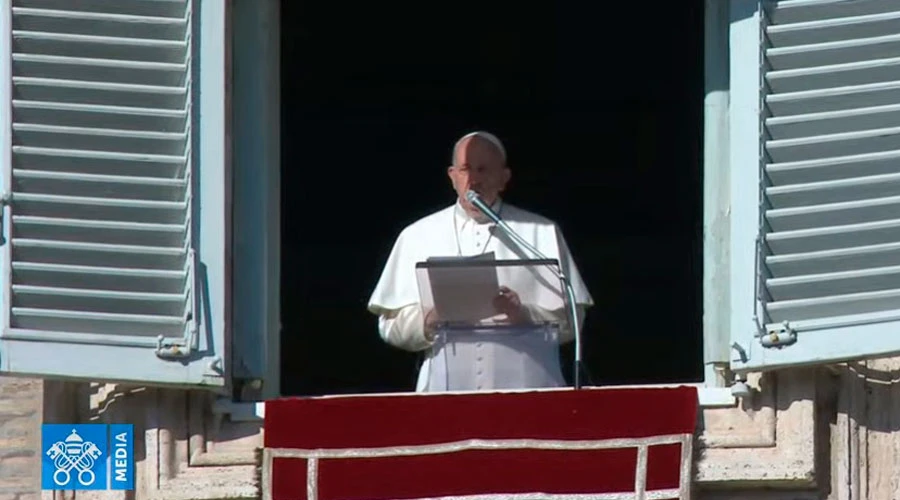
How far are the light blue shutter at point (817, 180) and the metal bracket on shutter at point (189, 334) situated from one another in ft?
3.92

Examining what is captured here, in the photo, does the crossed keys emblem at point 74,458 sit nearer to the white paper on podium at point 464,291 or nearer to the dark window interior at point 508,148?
the white paper on podium at point 464,291

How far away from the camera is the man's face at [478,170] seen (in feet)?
28.1

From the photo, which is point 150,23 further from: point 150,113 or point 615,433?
point 615,433

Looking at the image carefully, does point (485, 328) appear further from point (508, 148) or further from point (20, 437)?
point (508, 148)

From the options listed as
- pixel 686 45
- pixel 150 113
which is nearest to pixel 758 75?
pixel 150 113

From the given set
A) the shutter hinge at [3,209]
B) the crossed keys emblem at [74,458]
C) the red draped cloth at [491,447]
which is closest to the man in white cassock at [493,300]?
the red draped cloth at [491,447]

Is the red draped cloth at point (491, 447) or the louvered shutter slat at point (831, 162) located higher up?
the louvered shutter slat at point (831, 162)

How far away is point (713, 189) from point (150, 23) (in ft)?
4.38

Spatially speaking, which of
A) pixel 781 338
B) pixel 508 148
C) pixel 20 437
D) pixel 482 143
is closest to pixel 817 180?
pixel 781 338

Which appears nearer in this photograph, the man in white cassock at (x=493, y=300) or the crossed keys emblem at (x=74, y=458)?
the crossed keys emblem at (x=74, y=458)

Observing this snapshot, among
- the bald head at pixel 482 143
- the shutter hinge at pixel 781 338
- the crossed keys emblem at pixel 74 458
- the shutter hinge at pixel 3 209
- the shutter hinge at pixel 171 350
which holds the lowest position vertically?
the crossed keys emblem at pixel 74 458

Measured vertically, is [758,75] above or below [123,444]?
above

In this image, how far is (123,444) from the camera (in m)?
7.85

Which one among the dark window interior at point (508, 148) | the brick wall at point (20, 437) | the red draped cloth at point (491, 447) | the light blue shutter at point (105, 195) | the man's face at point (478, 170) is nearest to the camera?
the red draped cloth at point (491, 447)
